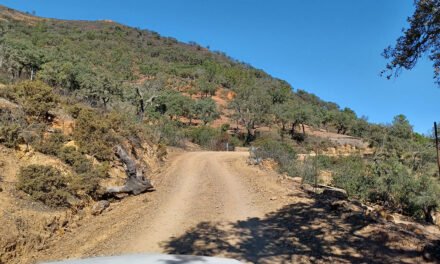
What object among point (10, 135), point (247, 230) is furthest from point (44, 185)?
point (247, 230)

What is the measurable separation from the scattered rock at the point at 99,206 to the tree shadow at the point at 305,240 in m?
3.27

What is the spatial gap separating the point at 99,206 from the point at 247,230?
183 inches

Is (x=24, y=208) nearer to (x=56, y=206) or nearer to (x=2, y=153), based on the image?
(x=56, y=206)

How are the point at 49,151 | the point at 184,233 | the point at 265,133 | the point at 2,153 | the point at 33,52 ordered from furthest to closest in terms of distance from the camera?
the point at 265,133, the point at 33,52, the point at 49,151, the point at 2,153, the point at 184,233

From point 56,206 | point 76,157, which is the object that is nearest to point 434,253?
point 56,206

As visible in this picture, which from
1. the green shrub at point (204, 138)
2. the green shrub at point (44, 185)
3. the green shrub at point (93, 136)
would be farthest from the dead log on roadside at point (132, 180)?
the green shrub at point (204, 138)

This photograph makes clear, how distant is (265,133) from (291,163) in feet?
103

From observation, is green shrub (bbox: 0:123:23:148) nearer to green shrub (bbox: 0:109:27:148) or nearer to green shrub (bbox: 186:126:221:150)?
green shrub (bbox: 0:109:27:148)

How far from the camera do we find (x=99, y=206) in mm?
10438

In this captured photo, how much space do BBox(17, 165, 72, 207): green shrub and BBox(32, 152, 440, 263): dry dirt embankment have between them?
0.96m

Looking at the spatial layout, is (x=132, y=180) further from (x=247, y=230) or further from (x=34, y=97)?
(x=247, y=230)

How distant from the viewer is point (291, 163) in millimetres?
18562

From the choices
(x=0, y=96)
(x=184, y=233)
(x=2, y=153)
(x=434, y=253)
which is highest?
(x=0, y=96)

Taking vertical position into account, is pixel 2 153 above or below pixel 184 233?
above
